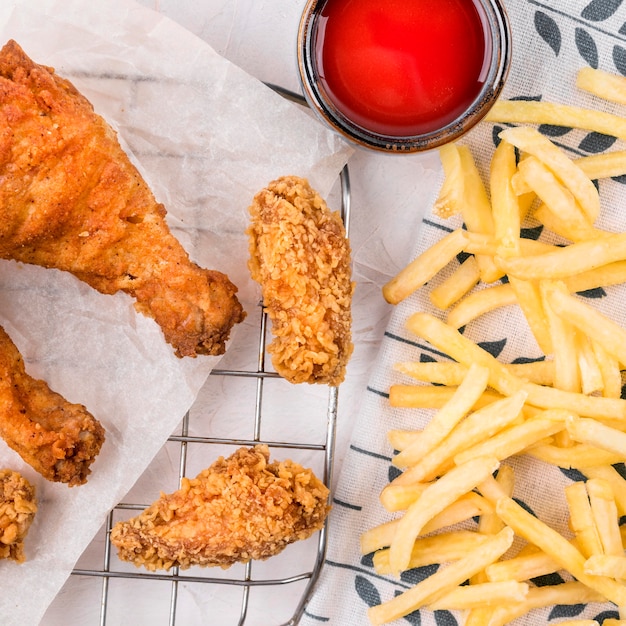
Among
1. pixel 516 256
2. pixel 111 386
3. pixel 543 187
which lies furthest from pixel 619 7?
pixel 111 386

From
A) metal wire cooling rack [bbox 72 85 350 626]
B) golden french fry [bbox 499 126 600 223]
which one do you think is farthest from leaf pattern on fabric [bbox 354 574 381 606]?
golden french fry [bbox 499 126 600 223]

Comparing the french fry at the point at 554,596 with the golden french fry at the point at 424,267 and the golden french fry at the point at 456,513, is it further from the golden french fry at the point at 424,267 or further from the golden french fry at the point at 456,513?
the golden french fry at the point at 424,267

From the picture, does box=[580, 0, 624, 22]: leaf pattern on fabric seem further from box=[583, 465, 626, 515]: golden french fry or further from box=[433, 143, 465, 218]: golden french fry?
box=[583, 465, 626, 515]: golden french fry

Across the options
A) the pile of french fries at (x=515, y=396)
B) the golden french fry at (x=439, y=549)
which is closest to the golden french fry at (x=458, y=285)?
the pile of french fries at (x=515, y=396)

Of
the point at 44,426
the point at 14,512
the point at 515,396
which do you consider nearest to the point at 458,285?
the point at 515,396

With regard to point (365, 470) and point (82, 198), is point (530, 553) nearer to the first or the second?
point (365, 470)

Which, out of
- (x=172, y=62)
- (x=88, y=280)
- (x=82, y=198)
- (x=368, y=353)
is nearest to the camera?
(x=82, y=198)
